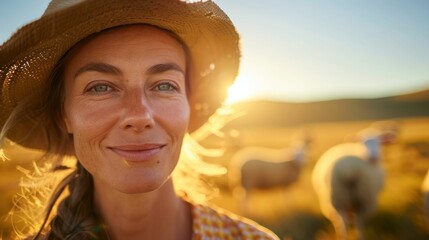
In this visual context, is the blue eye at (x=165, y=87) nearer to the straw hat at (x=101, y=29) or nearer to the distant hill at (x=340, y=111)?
the straw hat at (x=101, y=29)

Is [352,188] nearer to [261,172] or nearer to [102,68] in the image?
[261,172]

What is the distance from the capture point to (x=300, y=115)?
98.9 meters

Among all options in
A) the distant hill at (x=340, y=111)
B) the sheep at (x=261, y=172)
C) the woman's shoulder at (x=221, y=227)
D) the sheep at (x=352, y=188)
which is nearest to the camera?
the woman's shoulder at (x=221, y=227)

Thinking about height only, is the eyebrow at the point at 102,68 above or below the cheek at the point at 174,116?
above

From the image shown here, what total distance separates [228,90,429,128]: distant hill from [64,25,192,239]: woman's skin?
257 feet

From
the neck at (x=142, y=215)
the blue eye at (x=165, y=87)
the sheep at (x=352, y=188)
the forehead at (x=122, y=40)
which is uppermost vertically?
the forehead at (x=122, y=40)

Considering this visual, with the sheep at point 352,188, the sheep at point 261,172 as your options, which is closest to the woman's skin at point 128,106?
the sheep at point 352,188

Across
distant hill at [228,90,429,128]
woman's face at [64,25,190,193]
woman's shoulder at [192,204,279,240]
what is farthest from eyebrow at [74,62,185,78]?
distant hill at [228,90,429,128]

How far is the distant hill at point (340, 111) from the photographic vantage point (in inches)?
3319

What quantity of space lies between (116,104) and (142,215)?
2.29 feet

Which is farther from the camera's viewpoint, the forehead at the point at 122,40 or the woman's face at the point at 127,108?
the forehead at the point at 122,40

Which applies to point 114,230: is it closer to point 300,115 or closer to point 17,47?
point 17,47

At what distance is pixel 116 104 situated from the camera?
1868 mm

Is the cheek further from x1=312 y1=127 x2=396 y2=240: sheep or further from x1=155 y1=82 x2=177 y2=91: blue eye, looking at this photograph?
x1=312 y1=127 x2=396 y2=240: sheep
